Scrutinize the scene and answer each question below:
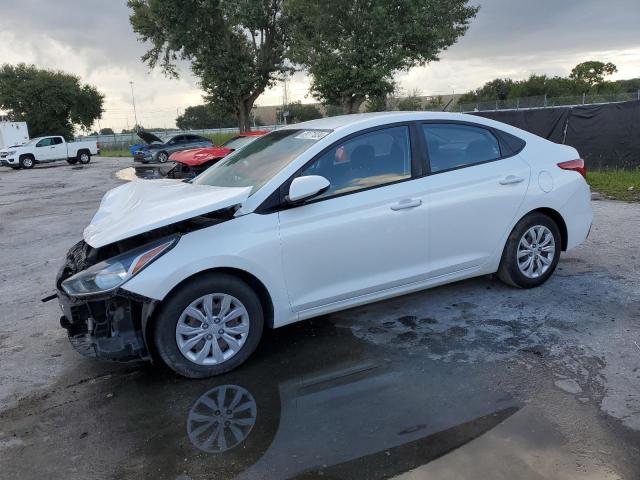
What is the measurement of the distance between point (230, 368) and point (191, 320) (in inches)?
18.0

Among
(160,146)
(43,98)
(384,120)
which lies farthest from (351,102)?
(43,98)

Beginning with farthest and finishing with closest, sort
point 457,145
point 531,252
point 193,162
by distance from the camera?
point 193,162, point 531,252, point 457,145

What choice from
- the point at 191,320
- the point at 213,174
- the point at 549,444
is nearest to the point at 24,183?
the point at 213,174

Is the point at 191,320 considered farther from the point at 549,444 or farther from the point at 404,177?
the point at 549,444

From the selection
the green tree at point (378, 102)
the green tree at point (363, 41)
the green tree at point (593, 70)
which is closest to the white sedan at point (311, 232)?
the green tree at point (363, 41)

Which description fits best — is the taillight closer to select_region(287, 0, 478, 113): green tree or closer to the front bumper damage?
the front bumper damage

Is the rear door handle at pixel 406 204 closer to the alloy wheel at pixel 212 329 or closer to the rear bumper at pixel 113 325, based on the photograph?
the alloy wheel at pixel 212 329

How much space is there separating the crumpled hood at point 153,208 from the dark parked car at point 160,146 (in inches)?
897

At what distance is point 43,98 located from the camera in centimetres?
4944

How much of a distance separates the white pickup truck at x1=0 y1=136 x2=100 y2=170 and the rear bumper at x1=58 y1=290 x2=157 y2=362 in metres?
30.3

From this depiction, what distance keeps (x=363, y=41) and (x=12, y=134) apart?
29982 millimetres

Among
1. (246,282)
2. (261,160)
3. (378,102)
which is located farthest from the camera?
(378,102)

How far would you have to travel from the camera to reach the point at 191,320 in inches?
140

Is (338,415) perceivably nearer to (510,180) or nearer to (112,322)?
(112,322)
